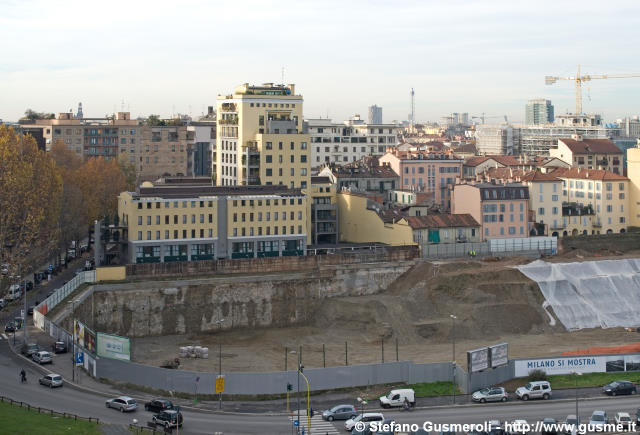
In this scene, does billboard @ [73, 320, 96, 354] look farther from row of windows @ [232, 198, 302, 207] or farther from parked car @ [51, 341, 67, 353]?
row of windows @ [232, 198, 302, 207]

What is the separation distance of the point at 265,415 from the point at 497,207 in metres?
57.9

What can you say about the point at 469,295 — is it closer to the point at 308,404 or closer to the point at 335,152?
the point at 308,404

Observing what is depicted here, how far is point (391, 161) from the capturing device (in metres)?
135

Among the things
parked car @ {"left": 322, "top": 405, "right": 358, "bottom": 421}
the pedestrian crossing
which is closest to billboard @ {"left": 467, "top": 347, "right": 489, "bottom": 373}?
parked car @ {"left": 322, "top": 405, "right": 358, "bottom": 421}

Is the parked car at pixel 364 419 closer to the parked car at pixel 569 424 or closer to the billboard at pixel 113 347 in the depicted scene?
the parked car at pixel 569 424

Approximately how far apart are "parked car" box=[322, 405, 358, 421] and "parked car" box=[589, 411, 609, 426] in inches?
568

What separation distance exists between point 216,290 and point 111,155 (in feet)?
285

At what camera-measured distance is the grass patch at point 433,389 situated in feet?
211

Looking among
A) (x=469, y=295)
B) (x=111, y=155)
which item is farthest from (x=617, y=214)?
(x=111, y=155)

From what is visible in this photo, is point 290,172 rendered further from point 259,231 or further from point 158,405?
point 158,405

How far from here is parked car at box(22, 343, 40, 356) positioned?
A: 69.1 m

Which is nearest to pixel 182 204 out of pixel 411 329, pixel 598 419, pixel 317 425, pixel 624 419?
pixel 411 329

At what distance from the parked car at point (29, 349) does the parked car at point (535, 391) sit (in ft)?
118

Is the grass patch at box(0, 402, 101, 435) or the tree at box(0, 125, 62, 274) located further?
the tree at box(0, 125, 62, 274)
